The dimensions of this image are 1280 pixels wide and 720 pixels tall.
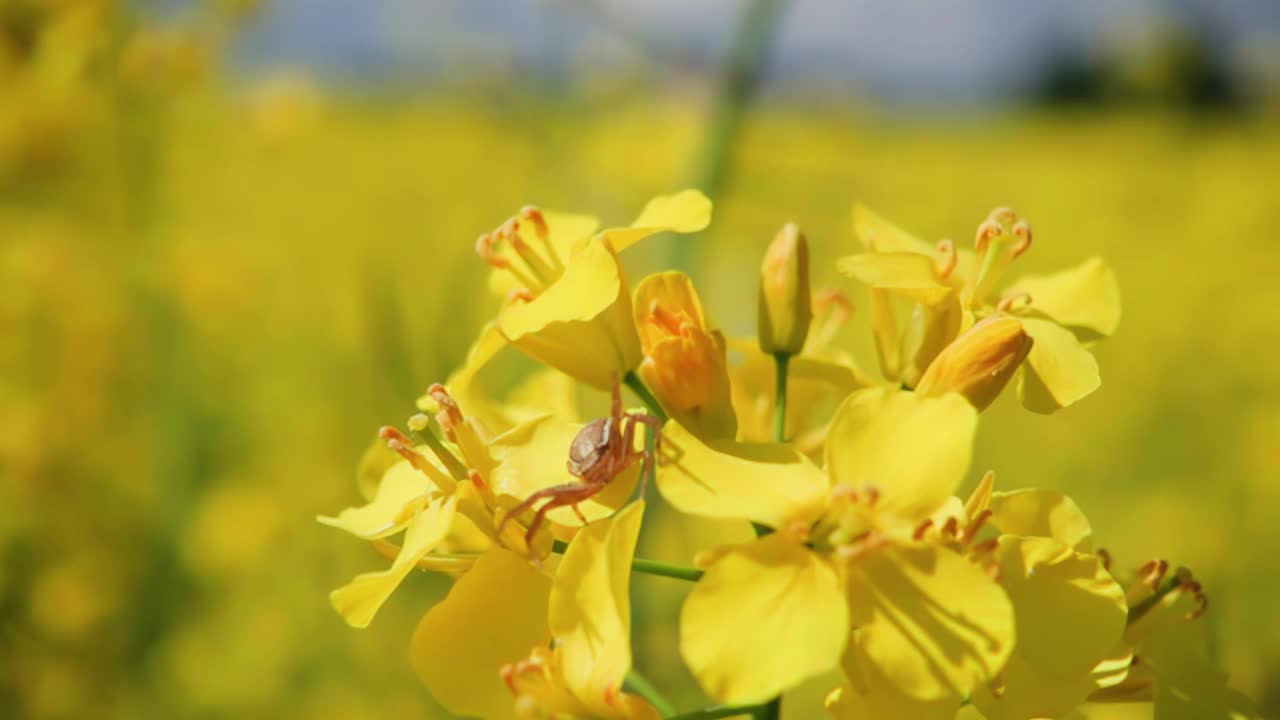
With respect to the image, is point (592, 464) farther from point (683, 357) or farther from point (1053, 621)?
point (1053, 621)

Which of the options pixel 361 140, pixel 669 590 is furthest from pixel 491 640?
pixel 361 140

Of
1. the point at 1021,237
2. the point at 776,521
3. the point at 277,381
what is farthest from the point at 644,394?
the point at 277,381

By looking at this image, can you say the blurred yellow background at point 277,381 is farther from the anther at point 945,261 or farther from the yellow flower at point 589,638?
the yellow flower at point 589,638

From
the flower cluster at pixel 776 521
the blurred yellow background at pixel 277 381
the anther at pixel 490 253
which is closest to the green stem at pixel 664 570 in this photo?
the flower cluster at pixel 776 521

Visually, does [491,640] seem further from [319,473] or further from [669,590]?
[319,473]

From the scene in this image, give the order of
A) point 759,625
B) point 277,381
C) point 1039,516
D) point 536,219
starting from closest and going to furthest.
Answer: point 759,625 → point 1039,516 → point 536,219 → point 277,381

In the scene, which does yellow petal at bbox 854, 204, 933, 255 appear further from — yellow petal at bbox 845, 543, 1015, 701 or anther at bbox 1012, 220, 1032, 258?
yellow petal at bbox 845, 543, 1015, 701
